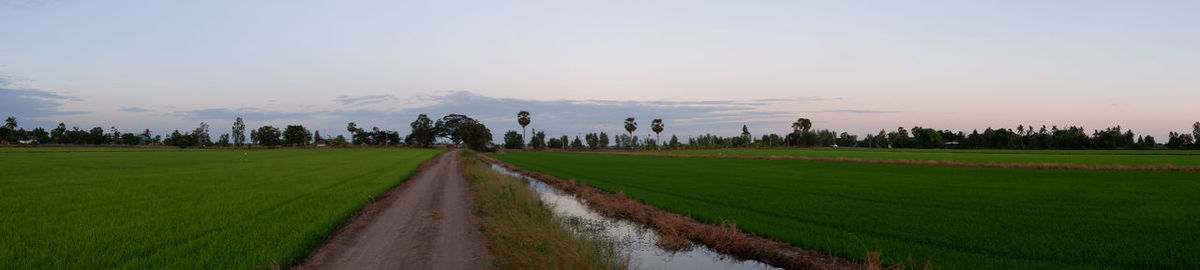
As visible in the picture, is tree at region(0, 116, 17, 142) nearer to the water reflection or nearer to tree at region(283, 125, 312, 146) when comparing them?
tree at region(283, 125, 312, 146)

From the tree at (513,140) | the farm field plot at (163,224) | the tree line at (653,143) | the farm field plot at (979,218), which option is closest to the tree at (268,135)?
the tree line at (653,143)

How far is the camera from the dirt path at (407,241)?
9820 mm

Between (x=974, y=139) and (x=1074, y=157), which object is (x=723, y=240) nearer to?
(x=1074, y=157)

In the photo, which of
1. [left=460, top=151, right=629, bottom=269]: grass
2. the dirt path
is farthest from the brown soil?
the dirt path

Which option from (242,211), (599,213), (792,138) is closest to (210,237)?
(242,211)

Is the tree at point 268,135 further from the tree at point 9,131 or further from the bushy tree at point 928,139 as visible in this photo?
the bushy tree at point 928,139

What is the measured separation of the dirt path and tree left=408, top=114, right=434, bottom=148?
173m

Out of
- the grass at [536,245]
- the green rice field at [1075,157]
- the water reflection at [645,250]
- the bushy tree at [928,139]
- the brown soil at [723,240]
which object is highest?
the bushy tree at [928,139]

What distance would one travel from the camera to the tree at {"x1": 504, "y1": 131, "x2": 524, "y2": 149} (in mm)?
187500

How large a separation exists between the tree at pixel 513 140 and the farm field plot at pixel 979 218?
16463cm

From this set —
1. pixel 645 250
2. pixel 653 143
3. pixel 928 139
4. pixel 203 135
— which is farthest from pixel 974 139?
pixel 203 135

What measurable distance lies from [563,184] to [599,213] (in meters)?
13.2

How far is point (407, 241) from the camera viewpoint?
12008 mm

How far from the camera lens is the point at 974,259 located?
971 cm
